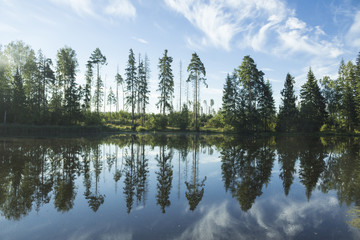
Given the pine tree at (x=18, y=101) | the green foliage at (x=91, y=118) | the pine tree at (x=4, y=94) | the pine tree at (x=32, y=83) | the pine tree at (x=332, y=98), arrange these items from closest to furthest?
1. the pine tree at (x=4, y=94)
2. the pine tree at (x=18, y=101)
3. the pine tree at (x=32, y=83)
4. the green foliage at (x=91, y=118)
5. the pine tree at (x=332, y=98)

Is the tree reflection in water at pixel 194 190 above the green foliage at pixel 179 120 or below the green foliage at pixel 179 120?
below

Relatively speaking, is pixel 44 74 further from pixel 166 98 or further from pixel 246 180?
pixel 246 180

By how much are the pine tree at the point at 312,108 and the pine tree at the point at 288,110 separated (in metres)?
2.06

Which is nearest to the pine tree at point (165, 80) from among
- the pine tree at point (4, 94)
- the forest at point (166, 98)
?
the forest at point (166, 98)

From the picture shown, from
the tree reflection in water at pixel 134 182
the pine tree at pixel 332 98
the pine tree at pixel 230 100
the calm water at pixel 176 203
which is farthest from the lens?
the pine tree at pixel 332 98

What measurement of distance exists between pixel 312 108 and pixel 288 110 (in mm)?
5732

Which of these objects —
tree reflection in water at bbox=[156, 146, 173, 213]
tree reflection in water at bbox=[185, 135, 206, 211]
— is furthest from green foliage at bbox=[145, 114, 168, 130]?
tree reflection in water at bbox=[185, 135, 206, 211]

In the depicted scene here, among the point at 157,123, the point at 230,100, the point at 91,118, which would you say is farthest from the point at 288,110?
the point at 91,118

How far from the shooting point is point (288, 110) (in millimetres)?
51938

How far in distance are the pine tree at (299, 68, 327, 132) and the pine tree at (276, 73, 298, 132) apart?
2.06m

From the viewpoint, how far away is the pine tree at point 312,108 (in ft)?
167

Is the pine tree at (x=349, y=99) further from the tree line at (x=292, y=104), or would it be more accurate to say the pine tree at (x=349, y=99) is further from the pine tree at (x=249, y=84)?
the pine tree at (x=249, y=84)

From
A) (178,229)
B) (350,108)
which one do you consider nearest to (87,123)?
(178,229)

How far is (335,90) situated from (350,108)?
298 inches
